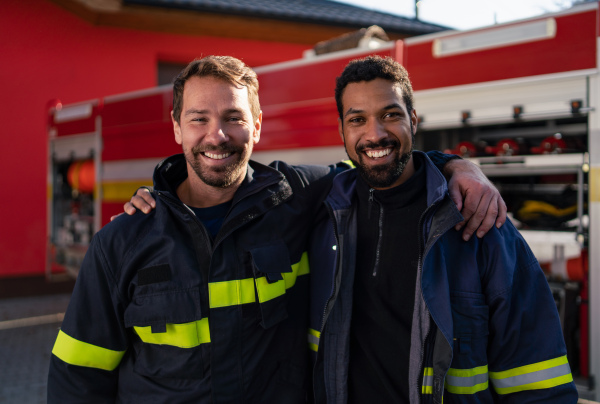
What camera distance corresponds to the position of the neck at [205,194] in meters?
1.91

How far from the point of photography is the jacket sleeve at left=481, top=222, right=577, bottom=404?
154 cm

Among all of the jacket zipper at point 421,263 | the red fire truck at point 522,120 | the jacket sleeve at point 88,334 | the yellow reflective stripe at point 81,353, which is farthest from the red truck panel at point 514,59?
the yellow reflective stripe at point 81,353

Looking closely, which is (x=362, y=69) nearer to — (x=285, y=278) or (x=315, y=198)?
(x=315, y=198)

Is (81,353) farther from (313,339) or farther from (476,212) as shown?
(476,212)

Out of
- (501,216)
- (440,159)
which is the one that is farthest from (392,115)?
(501,216)

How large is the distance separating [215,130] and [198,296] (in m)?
0.57

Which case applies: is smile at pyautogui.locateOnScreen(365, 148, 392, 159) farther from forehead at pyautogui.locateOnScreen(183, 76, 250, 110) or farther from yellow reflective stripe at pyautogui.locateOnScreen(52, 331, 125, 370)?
yellow reflective stripe at pyautogui.locateOnScreen(52, 331, 125, 370)

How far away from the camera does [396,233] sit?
1.72 m

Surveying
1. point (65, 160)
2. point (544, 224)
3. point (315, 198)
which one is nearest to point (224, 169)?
point (315, 198)

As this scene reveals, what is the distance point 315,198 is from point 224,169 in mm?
419

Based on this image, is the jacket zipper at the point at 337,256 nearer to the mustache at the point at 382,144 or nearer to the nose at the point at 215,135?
the mustache at the point at 382,144

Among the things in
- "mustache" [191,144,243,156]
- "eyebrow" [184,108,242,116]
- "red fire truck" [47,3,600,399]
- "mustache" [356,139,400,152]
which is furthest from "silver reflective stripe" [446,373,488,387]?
"red fire truck" [47,3,600,399]

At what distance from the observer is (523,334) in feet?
5.13

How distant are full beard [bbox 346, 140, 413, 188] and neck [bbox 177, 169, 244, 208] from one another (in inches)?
18.5
